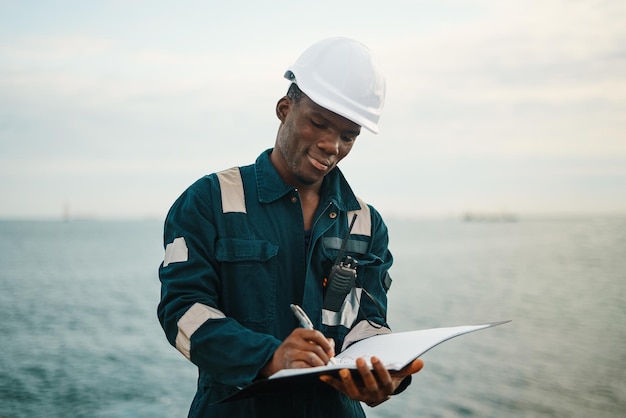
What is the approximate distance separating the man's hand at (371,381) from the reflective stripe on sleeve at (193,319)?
1.29ft

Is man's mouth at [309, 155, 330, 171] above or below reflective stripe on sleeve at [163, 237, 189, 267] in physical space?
above

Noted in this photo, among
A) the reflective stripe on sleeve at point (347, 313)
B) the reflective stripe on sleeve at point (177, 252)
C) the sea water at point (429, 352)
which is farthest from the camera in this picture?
the sea water at point (429, 352)

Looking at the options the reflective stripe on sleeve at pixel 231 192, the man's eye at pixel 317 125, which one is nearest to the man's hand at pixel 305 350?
the reflective stripe on sleeve at pixel 231 192

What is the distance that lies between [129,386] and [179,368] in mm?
2486

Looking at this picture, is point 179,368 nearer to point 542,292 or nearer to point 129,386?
point 129,386

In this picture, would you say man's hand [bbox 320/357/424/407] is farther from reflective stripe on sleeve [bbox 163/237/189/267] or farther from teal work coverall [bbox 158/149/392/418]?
reflective stripe on sleeve [bbox 163/237/189/267]

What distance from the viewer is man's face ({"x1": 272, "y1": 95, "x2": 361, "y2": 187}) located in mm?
2189

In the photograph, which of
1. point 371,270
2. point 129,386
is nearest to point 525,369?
point 129,386

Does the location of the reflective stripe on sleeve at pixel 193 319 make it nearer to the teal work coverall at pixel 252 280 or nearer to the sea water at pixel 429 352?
the teal work coverall at pixel 252 280

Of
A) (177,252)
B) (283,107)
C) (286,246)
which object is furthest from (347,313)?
(283,107)

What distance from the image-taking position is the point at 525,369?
1759 cm

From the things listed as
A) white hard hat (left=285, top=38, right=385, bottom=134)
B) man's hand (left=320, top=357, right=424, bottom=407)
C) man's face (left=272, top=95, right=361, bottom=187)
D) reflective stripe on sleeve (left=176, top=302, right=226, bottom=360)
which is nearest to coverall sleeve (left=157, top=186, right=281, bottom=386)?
reflective stripe on sleeve (left=176, top=302, right=226, bottom=360)

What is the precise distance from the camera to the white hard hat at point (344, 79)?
85.4 inches

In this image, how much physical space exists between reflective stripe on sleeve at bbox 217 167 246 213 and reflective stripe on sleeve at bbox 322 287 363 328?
18.4 inches
